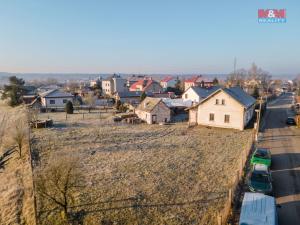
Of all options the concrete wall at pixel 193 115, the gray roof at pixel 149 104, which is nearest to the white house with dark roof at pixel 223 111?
the concrete wall at pixel 193 115

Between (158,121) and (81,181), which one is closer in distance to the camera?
(81,181)

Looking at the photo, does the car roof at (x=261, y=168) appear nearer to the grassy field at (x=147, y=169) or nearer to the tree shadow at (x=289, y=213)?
the grassy field at (x=147, y=169)

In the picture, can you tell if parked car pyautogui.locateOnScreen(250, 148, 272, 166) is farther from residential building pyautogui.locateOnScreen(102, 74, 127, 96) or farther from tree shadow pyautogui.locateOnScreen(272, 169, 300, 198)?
residential building pyautogui.locateOnScreen(102, 74, 127, 96)

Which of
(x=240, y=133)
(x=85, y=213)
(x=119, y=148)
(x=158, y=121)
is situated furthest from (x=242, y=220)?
(x=158, y=121)

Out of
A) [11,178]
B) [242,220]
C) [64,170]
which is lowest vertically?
[11,178]

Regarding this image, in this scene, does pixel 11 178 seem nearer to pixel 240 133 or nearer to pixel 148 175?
pixel 148 175
